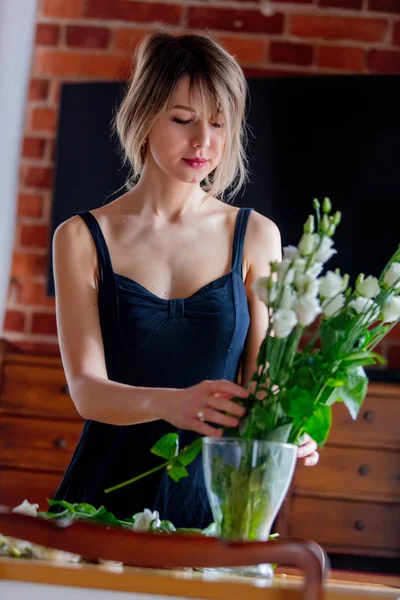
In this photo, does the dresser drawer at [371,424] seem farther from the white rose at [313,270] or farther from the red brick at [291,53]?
the white rose at [313,270]

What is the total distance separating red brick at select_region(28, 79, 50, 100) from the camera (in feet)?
11.4

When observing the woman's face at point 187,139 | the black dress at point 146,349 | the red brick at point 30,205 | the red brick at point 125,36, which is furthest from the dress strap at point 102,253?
the red brick at point 125,36

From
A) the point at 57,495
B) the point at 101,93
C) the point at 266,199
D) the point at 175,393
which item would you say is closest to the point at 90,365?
the point at 57,495

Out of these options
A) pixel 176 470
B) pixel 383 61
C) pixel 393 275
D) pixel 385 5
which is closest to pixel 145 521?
pixel 176 470

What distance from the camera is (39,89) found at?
11.4ft

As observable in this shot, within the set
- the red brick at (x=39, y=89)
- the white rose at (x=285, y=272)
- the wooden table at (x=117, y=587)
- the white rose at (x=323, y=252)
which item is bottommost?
the wooden table at (x=117, y=587)

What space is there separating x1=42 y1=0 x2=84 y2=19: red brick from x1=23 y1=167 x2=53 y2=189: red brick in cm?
58

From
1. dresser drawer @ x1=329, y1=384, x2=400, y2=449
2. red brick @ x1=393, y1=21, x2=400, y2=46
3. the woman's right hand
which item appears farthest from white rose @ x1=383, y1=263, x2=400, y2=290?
red brick @ x1=393, y1=21, x2=400, y2=46

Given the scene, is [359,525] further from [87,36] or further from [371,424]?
[87,36]

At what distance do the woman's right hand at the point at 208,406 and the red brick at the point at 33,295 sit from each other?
2.43 m

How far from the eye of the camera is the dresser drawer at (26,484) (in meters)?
2.87

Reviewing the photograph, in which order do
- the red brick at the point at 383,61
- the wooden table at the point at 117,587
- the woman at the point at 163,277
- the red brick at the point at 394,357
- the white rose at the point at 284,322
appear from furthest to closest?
the red brick at the point at 383,61 < the red brick at the point at 394,357 < the woman at the point at 163,277 < the white rose at the point at 284,322 < the wooden table at the point at 117,587

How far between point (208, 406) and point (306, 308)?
0.50ft

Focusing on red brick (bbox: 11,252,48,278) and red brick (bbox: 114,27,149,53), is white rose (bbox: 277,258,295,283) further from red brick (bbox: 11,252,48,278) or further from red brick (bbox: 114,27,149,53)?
red brick (bbox: 114,27,149,53)
